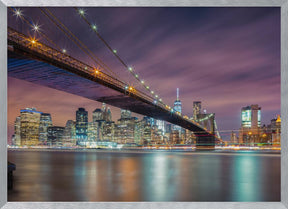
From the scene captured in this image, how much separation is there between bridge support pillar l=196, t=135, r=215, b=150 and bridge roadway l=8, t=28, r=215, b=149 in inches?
453

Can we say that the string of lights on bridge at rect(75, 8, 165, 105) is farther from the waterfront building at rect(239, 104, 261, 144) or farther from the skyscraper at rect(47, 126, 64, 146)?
the skyscraper at rect(47, 126, 64, 146)

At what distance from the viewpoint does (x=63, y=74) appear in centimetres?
1205

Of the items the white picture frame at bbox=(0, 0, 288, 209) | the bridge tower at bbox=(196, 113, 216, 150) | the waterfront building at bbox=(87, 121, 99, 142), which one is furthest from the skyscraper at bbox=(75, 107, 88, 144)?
the white picture frame at bbox=(0, 0, 288, 209)

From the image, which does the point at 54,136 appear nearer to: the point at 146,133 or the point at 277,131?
the point at 146,133

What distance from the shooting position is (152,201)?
13.0ft

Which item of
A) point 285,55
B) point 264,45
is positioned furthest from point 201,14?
point 285,55

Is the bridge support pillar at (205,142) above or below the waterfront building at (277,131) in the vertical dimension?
below

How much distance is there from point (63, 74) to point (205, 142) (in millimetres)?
22951

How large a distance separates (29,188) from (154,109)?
17.3 meters

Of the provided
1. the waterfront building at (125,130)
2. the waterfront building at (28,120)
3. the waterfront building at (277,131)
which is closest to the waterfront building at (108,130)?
the waterfront building at (125,130)

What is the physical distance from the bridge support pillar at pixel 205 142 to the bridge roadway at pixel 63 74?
11.5 m

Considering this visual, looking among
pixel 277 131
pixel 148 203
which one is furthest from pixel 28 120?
pixel 148 203

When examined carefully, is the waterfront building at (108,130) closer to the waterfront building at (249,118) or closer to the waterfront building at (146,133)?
the waterfront building at (146,133)

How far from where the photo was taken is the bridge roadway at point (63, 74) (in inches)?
375
